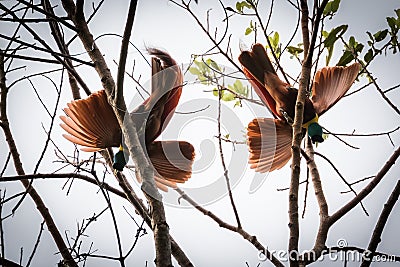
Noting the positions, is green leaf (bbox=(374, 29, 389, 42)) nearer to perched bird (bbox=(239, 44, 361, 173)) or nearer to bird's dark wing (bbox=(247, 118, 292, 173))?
perched bird (bbox=(239, 44, 361, 173))

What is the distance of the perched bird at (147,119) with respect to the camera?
37.1 inches

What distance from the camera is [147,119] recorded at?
0.95m

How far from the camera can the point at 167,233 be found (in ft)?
2.03

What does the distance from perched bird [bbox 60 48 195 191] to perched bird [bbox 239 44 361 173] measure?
175 millimetres

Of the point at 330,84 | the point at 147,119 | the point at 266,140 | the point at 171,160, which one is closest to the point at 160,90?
the point at 147,119

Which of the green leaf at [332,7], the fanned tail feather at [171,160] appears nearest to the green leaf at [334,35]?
the green leaf at [332,7]

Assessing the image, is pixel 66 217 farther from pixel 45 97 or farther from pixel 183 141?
pixel 183 141

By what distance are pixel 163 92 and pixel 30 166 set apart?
0.73 meters

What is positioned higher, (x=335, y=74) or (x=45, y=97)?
(x=45, y=97)

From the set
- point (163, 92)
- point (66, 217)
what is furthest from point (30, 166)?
point (163, 92)

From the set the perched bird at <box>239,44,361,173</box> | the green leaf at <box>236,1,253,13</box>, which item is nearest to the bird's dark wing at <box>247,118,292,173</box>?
the perched bird at <box>239,44,361,173</box>

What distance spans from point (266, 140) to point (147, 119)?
27 cm

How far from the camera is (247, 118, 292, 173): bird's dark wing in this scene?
106cm

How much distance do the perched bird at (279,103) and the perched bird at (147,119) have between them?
6.9 inches
